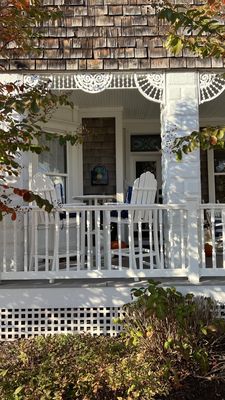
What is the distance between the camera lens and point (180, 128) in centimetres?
568

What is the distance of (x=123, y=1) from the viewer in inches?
233

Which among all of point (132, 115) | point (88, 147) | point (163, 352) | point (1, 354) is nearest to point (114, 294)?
point (163, 352)

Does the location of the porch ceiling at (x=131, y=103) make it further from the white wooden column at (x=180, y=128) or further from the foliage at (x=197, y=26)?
the foliage at (x=197, y=26)

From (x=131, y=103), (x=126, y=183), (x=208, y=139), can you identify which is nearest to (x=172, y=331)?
(x=208, y=139)

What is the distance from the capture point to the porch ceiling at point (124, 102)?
22.8ft

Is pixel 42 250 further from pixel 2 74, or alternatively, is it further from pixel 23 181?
pixel 2 74

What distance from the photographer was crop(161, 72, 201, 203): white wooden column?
565cm

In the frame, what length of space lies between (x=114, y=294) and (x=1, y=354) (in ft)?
4.60

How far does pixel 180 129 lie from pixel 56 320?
9.27 feet

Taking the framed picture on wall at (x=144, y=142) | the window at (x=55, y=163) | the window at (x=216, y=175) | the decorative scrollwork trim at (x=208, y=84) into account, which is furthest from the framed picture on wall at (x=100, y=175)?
the decorative scrollwork trim at (x=208, y=84)

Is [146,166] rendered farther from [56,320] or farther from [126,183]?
[56,320]

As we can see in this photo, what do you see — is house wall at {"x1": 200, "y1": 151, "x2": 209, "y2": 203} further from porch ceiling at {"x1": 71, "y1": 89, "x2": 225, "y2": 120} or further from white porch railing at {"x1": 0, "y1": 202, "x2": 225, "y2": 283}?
white porch railing at {"x1": 0, "y1": 202, "x2": 225, "y2": 283}

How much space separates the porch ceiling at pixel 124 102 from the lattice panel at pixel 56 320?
3492 mm

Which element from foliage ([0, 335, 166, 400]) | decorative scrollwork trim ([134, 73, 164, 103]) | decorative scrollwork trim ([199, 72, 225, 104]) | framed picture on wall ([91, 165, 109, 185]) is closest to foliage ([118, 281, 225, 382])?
foliage ([0, 335, 166, 400])
